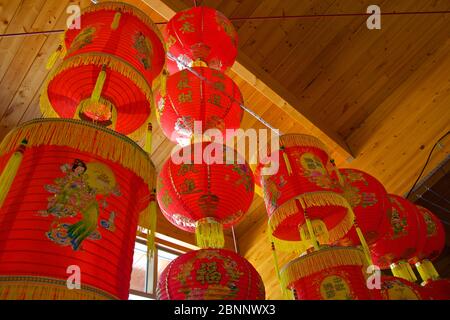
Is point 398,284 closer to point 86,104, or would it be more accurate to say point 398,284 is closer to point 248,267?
point 248,267

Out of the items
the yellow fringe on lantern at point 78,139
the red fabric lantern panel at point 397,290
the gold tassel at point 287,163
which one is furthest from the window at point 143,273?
the yellow fringe on lantern at point 78,139

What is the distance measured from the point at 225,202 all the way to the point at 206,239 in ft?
0.62

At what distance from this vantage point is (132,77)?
160 cm

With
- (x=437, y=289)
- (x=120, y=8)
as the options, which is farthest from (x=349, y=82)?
(x=120, y=8)

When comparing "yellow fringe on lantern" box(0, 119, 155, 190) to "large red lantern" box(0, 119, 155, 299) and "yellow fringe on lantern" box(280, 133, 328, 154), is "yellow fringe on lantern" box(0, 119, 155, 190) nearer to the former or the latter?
"large red lantern" box(0, 119, 155, 299)

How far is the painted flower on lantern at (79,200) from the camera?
3.53 feet

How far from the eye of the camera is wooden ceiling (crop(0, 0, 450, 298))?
363 cm

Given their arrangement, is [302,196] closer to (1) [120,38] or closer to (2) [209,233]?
(2) [209,233]

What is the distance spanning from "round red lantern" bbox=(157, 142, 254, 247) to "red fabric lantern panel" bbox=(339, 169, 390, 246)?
71cm

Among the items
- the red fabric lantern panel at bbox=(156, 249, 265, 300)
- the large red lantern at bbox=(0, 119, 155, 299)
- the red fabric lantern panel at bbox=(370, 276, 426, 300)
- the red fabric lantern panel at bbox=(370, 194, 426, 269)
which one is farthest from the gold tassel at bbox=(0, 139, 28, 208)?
the red fabric lantern panel at bbox=(370, 194, 426, 269)

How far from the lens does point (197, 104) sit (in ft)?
7.15

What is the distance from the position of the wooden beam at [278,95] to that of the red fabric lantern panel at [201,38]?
646 millimetres
